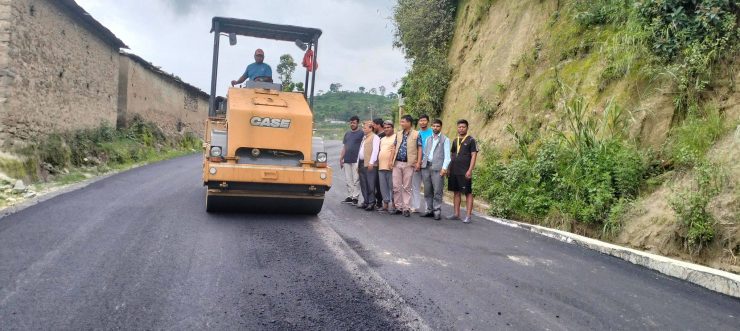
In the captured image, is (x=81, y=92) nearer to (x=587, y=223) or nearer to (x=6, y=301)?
(x=6, y=301)

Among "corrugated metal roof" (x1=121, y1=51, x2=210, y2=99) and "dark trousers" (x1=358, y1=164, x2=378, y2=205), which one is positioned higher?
"corrugated metal roof" (x1=121, y1=51, x2=210, y2=99)

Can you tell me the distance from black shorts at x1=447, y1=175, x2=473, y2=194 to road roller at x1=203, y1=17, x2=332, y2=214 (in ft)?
7.18

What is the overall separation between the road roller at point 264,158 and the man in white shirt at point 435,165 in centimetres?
193

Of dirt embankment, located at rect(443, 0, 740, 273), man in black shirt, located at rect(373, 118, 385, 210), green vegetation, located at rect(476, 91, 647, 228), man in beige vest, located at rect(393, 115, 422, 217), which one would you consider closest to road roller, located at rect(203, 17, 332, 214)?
man in beige vest, located at rect(393, 115, 422, 217)

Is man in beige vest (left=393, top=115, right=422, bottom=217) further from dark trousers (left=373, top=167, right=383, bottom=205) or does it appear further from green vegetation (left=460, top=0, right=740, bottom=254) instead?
green vegetation (left=460, top=0, right=740, bottom=254)

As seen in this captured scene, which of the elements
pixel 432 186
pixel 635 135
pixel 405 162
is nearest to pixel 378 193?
pixel 405 162

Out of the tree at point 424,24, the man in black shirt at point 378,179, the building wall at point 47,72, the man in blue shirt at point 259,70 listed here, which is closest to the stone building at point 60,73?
the building wall at point 47,72

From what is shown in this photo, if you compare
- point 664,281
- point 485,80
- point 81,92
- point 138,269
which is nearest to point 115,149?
point 81,92

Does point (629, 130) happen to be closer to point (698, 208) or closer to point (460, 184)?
point (698, 208)

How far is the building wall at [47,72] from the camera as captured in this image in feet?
32.8

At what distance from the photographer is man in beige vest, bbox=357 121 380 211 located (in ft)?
28.5

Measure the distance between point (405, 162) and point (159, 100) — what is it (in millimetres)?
18745

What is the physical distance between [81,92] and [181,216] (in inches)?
396

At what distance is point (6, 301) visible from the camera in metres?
3.42
